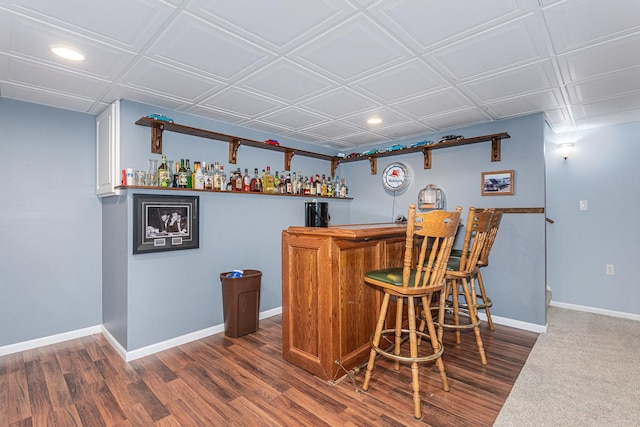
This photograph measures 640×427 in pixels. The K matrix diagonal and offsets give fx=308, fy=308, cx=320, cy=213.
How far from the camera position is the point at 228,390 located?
2.18 metres

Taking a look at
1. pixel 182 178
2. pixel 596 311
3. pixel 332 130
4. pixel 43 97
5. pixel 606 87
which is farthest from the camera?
pixel 332 130

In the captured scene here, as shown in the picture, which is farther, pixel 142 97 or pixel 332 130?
pixel 332 130

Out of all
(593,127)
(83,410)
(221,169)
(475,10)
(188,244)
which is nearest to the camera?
(475,10)

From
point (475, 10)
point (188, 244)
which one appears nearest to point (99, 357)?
point (188, 244)

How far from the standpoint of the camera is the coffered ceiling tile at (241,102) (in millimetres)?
2699

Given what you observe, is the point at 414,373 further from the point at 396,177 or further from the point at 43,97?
the point at 43,97

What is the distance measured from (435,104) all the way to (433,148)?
1043 mm

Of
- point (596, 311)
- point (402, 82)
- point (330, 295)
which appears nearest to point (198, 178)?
point (330, 295)

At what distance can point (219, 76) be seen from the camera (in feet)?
7.76

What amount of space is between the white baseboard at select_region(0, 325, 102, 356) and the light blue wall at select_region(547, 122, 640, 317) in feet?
18.1

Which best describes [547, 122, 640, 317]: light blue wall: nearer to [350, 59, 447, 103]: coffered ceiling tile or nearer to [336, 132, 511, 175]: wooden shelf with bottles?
[336, 132, 511, 175]: wooden shelf with bottles

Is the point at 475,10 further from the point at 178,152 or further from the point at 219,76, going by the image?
the point at 178,152

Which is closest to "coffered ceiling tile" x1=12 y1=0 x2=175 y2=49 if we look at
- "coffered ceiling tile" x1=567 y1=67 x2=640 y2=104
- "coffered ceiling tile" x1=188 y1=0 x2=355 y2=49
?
"coffered ceiling tile" x1=188 y1=0 x2=355 y2=49

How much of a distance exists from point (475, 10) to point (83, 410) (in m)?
3.31
